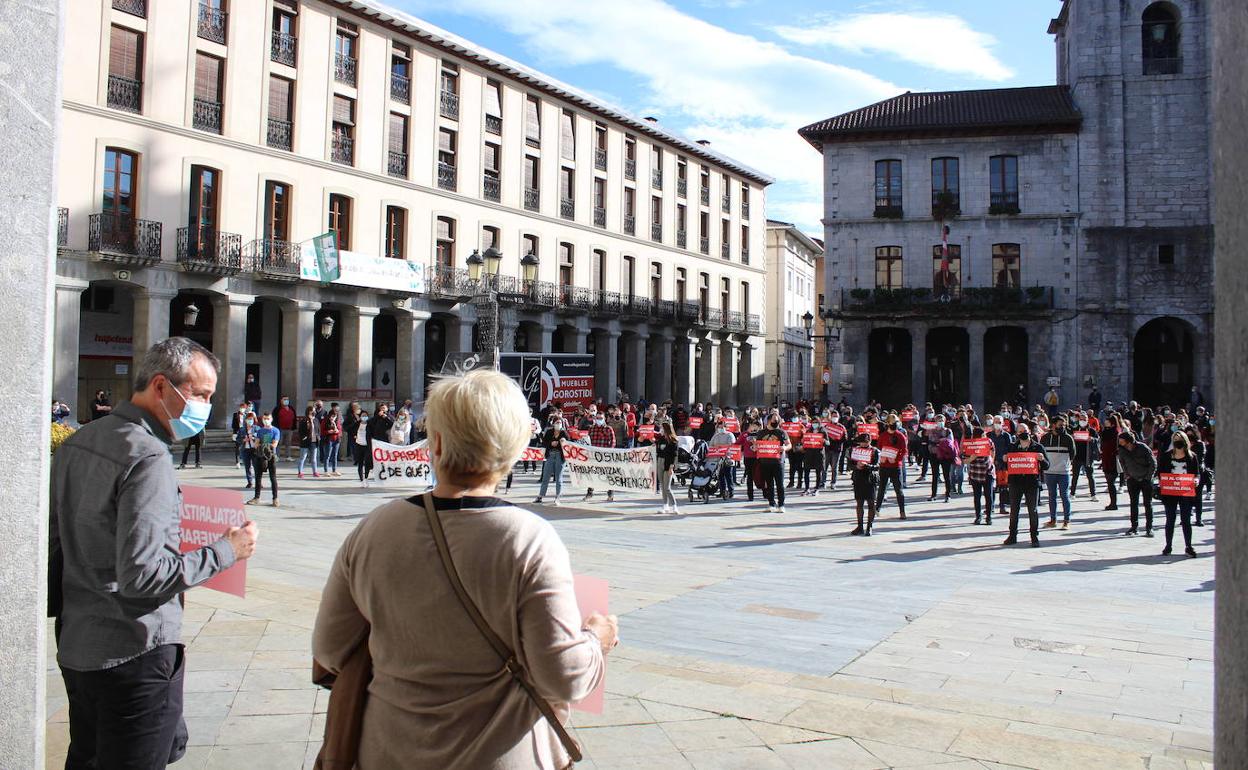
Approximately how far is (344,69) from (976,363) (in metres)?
28.7

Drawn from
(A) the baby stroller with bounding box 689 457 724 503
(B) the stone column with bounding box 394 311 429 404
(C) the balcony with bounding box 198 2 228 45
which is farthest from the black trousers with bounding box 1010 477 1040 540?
(C) the balcony with bounding box 198 2 228 45

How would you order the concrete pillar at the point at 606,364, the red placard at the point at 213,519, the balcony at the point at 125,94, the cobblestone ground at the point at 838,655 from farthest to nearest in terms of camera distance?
the concrete pillar at the point at 606,364, the balcony at the point at 125,94, the cobblestone ground at the point at 838,655, the red placard at the point at 213,519

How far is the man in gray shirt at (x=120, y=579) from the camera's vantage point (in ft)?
9.70

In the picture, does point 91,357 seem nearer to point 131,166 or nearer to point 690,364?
point 131,166

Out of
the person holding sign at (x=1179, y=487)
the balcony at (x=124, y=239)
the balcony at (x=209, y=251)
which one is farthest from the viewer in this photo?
the balcony at (x=209, y=251)

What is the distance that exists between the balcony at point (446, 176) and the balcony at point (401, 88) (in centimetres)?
285

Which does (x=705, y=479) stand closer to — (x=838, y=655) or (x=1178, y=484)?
(x=1178, y=484)

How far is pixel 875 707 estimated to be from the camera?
5547 mm

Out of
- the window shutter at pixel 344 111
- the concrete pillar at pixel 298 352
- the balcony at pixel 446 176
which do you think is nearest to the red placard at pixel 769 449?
the concrete pillar at pixel 298 352

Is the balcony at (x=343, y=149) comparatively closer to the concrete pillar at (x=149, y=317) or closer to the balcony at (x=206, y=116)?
the balcony at (x=206, y=116)

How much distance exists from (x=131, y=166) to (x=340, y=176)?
24.6 ft

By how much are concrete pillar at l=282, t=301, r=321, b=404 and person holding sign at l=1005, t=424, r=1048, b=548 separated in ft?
85.3

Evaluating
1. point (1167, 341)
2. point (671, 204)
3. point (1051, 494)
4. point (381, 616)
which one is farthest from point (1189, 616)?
point (671, 204)

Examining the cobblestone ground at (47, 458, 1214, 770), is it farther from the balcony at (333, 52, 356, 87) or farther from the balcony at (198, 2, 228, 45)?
the balcony at (333, 52, 356, 87)
